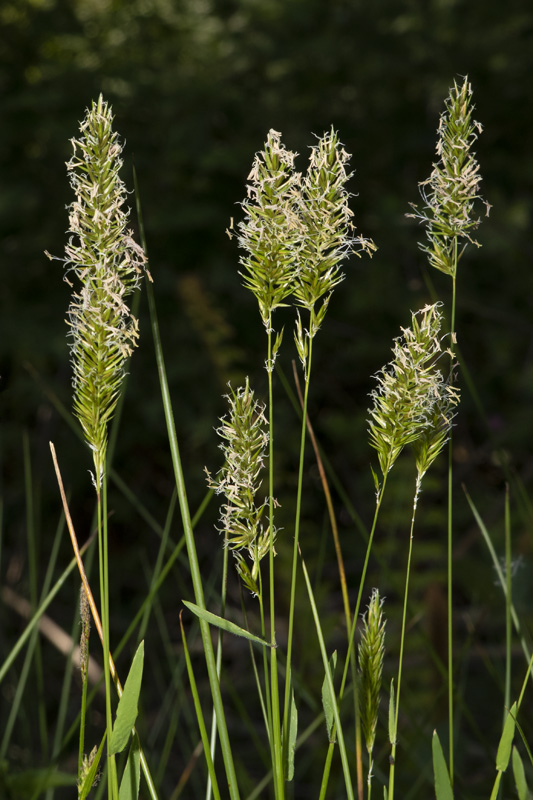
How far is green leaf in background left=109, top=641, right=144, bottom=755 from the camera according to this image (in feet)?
1.34

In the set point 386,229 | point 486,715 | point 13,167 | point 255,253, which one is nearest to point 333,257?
point 255,253

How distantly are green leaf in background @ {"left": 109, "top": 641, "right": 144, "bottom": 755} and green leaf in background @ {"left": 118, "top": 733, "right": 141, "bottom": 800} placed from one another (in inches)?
0.5

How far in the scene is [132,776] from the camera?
42 cm

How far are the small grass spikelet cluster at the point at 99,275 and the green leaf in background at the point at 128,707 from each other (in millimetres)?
96

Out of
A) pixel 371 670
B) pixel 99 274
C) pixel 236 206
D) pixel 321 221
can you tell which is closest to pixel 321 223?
pixel 321 221

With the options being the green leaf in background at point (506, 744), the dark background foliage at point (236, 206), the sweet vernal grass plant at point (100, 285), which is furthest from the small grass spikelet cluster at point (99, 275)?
the dark background foliage at point (236, 206)

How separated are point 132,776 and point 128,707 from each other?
42 mm

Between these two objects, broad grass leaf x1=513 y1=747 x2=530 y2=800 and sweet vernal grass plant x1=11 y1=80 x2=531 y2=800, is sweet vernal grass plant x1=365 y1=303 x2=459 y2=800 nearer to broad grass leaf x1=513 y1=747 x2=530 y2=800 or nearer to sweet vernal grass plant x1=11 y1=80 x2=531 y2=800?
sweet vernal grass plant x1=11 y1=80 x2=531 y2=800

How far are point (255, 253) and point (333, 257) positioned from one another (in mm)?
40

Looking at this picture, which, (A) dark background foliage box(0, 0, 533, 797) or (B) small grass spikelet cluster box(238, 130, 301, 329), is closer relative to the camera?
(B) small grass spikelet cluster box(238, 130, 301, 329)

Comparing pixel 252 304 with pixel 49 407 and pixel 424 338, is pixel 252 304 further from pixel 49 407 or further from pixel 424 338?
pixel 424 338

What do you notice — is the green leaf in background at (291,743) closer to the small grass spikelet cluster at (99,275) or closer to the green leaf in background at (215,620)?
the green leaf in background at (215,620)

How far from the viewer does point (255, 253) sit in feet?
1.33

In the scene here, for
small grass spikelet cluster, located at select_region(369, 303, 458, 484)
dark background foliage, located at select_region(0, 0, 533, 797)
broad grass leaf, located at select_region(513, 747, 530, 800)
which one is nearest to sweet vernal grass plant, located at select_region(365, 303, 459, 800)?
small grass spikelet cluster, located at select_region(369, 303, 458, 484)
